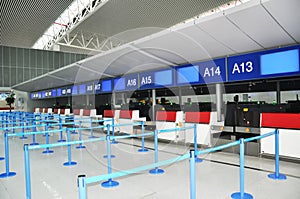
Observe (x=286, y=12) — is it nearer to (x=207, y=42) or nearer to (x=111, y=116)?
(x=207, y=42)

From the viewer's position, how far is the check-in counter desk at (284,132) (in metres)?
4.12

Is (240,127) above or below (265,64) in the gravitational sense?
below

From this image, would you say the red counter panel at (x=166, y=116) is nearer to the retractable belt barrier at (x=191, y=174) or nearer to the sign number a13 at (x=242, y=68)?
the sign number a13 at (x=242, y=68)

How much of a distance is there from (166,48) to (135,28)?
9.91 m

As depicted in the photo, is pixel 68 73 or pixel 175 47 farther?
pixel 68 73

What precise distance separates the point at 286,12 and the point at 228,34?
1.15 metres

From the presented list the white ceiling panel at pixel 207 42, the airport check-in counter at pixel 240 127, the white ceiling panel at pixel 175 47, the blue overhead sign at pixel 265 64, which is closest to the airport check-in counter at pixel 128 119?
the white ceiling panel at pixel 175 47

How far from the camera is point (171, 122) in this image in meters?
6.20

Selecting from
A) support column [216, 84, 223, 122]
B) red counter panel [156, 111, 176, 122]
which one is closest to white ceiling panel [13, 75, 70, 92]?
red counter panel [156, 111, 176, 122]

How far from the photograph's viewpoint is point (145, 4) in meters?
11.7

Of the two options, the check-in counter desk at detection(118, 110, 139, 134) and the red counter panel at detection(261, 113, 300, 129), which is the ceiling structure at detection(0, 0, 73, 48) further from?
the red counter panel at detection(261, 113, 300, 129)

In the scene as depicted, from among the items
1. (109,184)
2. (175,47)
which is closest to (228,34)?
(175,47)

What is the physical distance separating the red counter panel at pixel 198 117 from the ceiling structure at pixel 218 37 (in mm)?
1543

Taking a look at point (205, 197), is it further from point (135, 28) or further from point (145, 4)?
point (135, 28)
